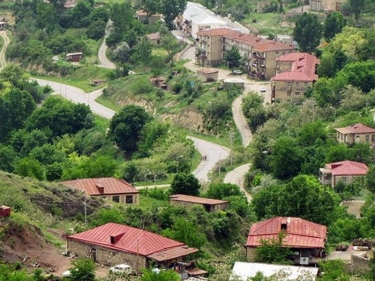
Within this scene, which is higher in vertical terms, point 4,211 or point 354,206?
point 4,211

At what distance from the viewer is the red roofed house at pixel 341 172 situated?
6738cm

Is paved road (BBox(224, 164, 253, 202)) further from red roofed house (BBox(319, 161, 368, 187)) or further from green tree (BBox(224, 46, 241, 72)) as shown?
green tree (BBox(224, 46, 241, 72))

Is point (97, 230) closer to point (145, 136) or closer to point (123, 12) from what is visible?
point (145, 136)

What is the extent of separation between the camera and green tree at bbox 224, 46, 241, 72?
97.2m

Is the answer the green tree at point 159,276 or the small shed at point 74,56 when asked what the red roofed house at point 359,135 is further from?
the small shed at point 74,56

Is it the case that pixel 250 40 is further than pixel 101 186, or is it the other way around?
pixel 250 40

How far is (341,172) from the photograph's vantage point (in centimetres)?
6769

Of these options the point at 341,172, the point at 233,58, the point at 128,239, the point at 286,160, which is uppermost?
the point at 128,239

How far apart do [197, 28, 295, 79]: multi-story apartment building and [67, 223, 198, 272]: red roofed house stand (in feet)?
169

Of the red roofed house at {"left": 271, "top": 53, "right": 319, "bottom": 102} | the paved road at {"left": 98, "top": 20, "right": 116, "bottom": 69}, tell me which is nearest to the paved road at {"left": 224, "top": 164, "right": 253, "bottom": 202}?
the red roofed house at {"left": 271, "top": 53, "right": 319, "bottom": 102}

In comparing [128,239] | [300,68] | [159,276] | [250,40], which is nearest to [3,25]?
[250,40]

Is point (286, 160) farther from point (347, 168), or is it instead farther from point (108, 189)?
point (108, 189)

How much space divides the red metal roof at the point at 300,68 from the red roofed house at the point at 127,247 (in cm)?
4395

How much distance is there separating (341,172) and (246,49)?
30.9 metres
